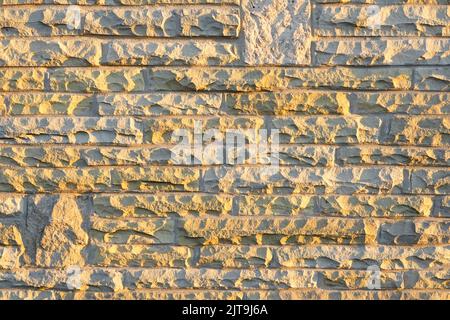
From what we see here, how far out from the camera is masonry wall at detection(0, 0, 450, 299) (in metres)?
3.16

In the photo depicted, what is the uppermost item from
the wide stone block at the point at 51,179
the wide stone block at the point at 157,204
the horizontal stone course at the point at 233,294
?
the wide stone block at the point at 51,179

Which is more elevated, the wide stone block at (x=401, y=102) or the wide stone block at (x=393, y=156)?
the wide stone block at (x=401, y=102)

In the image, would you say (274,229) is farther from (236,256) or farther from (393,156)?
(393,156)

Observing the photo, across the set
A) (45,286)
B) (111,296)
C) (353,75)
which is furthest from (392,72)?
(45,286)

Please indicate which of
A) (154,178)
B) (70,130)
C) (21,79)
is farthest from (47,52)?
(154,178)

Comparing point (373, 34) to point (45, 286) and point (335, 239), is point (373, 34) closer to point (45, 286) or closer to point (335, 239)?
point (335, 239)

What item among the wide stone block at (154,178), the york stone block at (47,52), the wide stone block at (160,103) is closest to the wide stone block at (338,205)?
the wide stone block at (154,178)

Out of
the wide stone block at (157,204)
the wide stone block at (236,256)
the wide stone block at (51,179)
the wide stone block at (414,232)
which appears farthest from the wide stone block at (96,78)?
the wide stone block at (414,232)

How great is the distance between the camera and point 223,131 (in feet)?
10.4

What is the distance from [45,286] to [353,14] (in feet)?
6.68

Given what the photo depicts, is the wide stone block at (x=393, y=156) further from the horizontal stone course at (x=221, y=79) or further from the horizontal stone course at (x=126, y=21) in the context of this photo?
the horizontal stone course at (x=126, y=21)

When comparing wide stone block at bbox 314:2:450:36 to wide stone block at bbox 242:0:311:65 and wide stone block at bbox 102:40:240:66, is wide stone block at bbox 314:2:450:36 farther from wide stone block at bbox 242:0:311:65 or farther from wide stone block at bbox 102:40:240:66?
wide stone block at bbox 102:40:240:66

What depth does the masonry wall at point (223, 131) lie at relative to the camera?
3.16 metres

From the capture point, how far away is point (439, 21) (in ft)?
10.3
